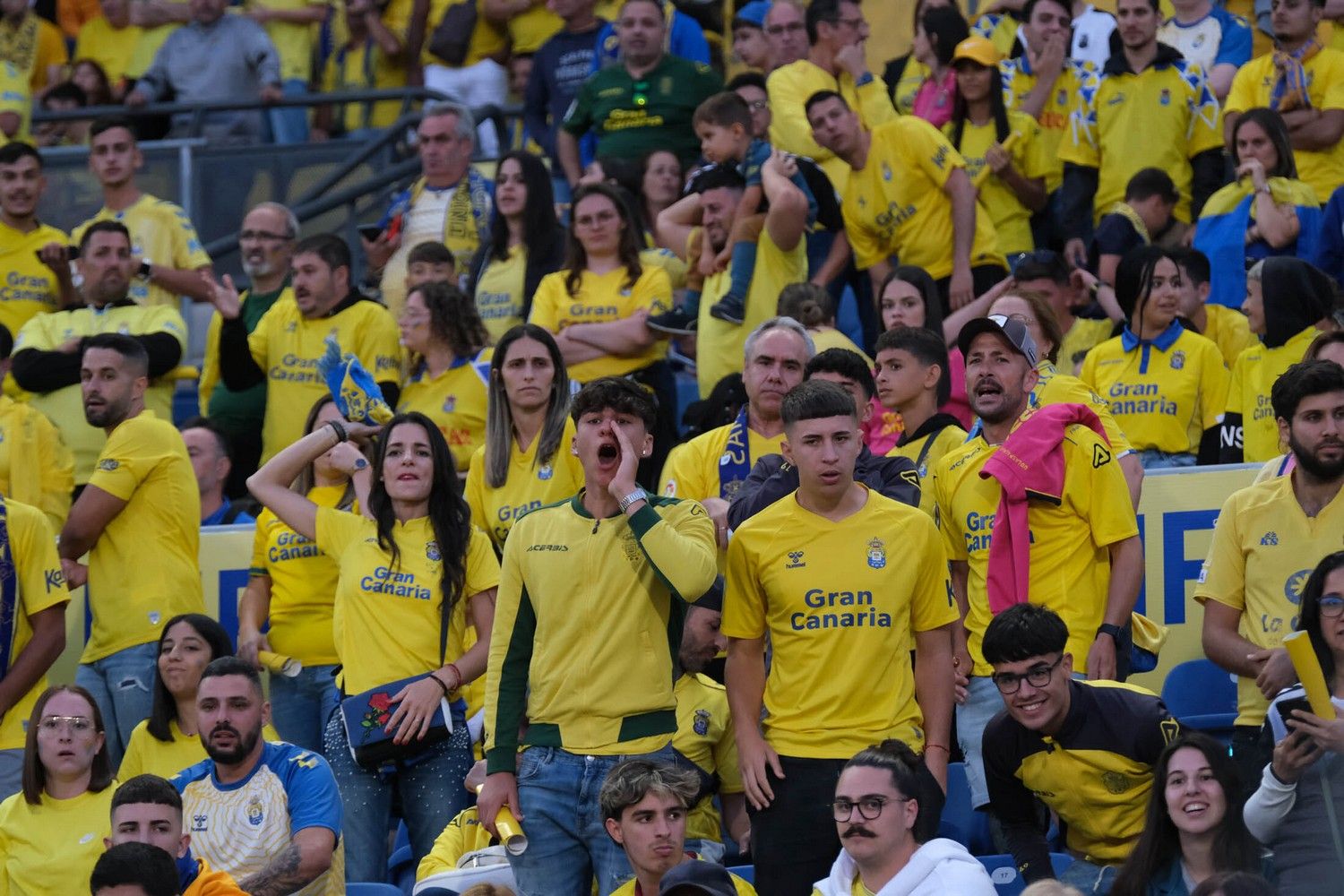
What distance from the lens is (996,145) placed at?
11.2 metres

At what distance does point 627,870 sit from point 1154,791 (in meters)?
1.55

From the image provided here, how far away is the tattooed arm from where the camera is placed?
6691 mm

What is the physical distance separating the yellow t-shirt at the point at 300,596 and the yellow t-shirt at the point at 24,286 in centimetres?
321

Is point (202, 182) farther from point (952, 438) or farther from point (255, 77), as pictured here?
point (952, 438)

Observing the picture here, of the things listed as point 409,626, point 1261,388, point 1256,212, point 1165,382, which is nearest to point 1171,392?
point 1165,382

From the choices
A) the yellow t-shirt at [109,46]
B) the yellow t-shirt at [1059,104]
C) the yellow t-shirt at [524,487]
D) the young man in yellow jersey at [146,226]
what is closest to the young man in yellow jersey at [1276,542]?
the yellow t-shirt at [524,487]

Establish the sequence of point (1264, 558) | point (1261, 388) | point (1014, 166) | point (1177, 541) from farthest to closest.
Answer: point (1014, 166) → point (1261, 388) → point (1177, 541) → point (1264, 558)

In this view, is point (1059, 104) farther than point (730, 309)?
Yes

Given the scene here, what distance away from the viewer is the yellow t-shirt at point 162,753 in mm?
7559

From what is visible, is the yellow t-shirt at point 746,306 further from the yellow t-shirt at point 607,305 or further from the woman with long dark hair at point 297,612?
the woman with long dark hair at point 297,612

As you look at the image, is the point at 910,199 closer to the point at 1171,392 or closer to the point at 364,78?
the point at 1171,392

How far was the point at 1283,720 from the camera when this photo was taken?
5938 mm

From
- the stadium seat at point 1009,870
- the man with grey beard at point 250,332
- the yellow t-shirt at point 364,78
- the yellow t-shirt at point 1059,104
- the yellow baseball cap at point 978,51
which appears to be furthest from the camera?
the yellow t-shirt at point 364,78

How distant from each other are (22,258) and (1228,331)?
630 centimetres
